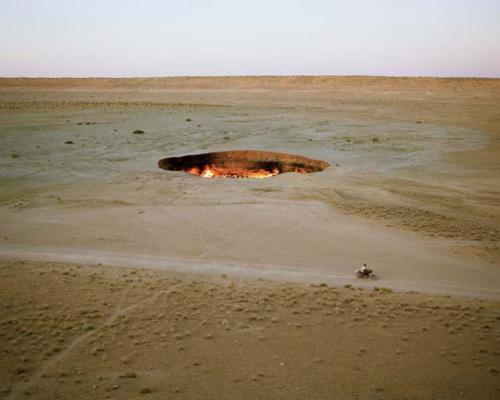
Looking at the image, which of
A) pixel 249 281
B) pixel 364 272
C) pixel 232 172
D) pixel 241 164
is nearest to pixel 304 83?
pixel 241 164

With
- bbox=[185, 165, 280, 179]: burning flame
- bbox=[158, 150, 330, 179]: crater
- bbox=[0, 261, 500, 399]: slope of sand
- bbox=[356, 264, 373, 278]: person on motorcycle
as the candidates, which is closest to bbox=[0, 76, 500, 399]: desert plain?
bbox=[0, 261, 500, 399]: slope of sand

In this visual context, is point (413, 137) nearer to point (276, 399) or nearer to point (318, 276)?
point (318, 276)

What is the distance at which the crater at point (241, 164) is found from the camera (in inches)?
605

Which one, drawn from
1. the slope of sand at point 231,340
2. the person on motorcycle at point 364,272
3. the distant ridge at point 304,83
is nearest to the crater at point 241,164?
the person on motorcycle at point 364,272

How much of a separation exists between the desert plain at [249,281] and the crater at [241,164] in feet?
2.51

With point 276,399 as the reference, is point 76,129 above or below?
above

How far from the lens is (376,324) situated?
5605 mm

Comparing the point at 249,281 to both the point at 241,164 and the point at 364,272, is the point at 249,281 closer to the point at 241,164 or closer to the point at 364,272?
the point at 364,272

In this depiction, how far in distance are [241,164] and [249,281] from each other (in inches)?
381

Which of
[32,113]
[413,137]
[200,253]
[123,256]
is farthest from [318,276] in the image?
[32,113]

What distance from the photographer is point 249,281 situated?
22.0ft

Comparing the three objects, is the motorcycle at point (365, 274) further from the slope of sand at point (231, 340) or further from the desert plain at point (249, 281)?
the slope of sand at point (231, 340)

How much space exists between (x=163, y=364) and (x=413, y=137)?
18548 millimetres

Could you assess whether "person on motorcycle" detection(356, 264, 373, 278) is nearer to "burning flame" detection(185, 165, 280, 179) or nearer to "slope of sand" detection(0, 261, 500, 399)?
"slope of sand" detection(0, 261, 500, 399)
